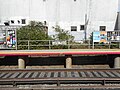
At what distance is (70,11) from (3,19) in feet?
32.0

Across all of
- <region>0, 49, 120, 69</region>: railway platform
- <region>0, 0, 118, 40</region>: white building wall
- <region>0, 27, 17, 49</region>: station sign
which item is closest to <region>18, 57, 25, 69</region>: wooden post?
<region>0, 49, 120, 69</region>: railway platform

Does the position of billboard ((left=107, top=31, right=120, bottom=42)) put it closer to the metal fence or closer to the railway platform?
the metal fence

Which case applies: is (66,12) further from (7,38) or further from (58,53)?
(58,53)

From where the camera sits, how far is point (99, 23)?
3422cm

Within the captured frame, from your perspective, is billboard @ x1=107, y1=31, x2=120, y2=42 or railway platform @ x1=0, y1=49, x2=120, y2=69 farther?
billboard @ x1=107, y1=31, x2=120, y2=42

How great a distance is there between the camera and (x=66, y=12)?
34.3 metres

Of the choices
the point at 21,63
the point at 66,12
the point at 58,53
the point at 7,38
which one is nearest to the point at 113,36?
the point at 58,53

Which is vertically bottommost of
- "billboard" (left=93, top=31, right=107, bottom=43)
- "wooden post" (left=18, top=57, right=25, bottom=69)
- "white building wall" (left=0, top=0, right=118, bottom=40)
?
"wooden post" (left=18, top=57, right=25, bottom=69)

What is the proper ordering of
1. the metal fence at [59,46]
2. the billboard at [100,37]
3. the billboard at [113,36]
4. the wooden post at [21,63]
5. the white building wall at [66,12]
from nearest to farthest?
the wooden post at [21,63]
the metal fence at [59,46]
the billboard at [100,37]
the billboard at [113,36]
the white building wall at [66,12]

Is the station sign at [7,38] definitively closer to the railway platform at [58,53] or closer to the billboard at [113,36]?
the railway platform at [58,53]

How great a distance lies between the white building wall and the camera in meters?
34.1

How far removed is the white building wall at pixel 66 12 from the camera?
34.1m

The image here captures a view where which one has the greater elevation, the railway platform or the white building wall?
the white building wall

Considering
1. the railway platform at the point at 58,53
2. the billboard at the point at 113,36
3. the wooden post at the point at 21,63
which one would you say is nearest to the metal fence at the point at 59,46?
the billboard at the point at 113,36
